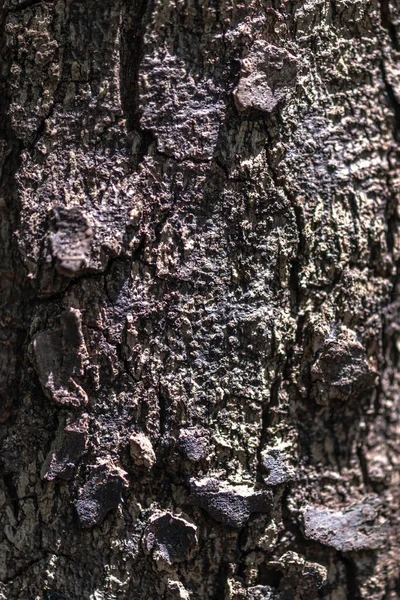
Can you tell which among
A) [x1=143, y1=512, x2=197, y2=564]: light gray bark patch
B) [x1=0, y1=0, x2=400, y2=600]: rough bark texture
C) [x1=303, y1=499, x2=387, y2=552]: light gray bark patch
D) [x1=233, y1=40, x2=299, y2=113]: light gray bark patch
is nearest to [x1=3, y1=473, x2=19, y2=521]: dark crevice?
[x1=0, y1=0, x2=400, y2=600]: rough bark texture

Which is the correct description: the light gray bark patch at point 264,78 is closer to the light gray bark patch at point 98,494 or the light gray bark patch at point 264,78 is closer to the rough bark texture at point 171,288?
the rough bark texture at point 171,288

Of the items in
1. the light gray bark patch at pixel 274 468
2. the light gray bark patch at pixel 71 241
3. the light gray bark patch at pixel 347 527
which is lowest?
the light gray bark patch at pixel 347 527

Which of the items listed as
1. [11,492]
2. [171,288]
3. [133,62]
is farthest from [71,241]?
[11,492]

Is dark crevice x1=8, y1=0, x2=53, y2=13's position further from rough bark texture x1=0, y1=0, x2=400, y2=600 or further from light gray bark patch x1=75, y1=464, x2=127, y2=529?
light gray bark patch x1=75, y1=464, x2=127, y2=529

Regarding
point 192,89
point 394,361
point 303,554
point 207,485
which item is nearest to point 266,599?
point 303,554

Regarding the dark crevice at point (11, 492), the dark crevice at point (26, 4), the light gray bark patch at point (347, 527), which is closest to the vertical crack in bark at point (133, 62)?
the dark crevice at point (26, 4)
